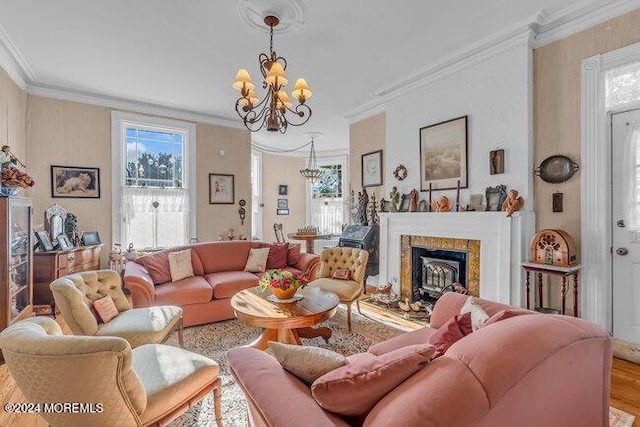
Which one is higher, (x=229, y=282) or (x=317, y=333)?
(x=229, y=282)

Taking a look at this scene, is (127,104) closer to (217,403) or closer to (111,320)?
(111,320)

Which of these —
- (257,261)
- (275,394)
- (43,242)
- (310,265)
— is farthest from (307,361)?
(43,242)

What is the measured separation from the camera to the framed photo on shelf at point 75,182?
4586mm

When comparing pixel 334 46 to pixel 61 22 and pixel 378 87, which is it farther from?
pixel 61 22

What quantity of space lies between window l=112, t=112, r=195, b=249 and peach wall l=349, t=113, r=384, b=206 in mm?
2981

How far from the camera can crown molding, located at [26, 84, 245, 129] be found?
177 inches

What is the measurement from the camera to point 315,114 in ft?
19.2

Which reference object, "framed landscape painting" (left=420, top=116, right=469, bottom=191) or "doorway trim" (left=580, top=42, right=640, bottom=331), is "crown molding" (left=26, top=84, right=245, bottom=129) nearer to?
"framed landscape painting" (left=420, top=116, right=469, bottom=191)

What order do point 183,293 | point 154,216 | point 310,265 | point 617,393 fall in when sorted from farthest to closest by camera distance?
point 154,216, point 310,265, point 183,293, point 617,393

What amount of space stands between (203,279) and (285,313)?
1865 millimetres

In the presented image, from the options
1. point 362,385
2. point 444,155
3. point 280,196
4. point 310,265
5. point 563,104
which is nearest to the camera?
point 362,385

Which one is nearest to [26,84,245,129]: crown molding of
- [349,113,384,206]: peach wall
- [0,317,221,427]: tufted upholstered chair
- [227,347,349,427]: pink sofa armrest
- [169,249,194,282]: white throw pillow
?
[349,113,384,206]: peach wall

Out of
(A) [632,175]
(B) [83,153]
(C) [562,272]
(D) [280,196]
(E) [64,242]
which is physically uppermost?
(B) [83,153]

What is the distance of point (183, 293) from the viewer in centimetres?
348
